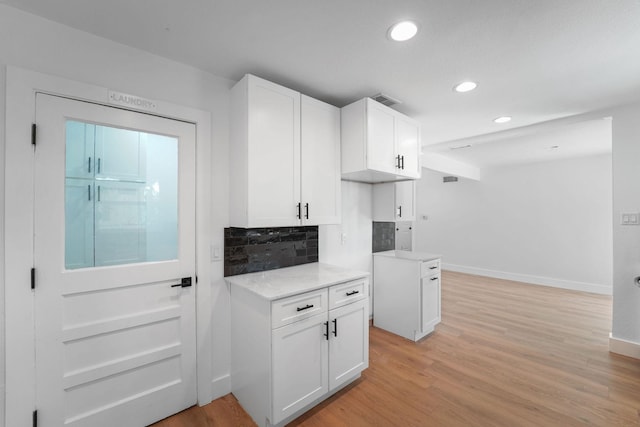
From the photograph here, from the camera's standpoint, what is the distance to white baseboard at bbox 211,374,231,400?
80.4 inches

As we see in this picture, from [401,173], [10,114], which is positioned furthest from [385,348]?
[10,114]

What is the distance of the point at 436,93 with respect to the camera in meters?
2.45

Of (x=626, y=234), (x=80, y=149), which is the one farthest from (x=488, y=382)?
(x=80, y=149)

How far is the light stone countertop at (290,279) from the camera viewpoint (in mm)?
1783

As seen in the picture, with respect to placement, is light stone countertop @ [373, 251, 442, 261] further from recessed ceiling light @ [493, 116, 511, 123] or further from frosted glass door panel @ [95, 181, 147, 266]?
frosted glass door panel @ [95, 181, 147, 266]

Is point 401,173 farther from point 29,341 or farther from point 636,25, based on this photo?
point 29,341

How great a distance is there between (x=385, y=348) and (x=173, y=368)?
2.02 meters

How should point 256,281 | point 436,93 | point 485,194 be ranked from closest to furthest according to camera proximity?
point 256,281 → point 436,93 → point 485,194

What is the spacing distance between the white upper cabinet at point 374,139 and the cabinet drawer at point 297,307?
4.04 feet

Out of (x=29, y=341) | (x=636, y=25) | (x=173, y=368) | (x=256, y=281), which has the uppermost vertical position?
(x=636, y=25)

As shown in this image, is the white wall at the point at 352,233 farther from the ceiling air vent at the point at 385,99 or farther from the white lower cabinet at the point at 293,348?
the ceiling air vent at the point at 385,99

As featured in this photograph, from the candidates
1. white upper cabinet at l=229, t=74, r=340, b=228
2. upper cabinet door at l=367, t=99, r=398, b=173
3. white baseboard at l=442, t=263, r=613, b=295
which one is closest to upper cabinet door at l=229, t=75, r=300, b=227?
white upper cabinet at l=229, t=74, r=340, b=228

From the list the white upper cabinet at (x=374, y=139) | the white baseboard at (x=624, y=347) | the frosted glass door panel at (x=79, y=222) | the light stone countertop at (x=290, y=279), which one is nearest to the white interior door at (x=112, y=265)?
the frosted glass door panel at (x=79, y=222)

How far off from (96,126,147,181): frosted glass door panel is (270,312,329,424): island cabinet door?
145 cm
